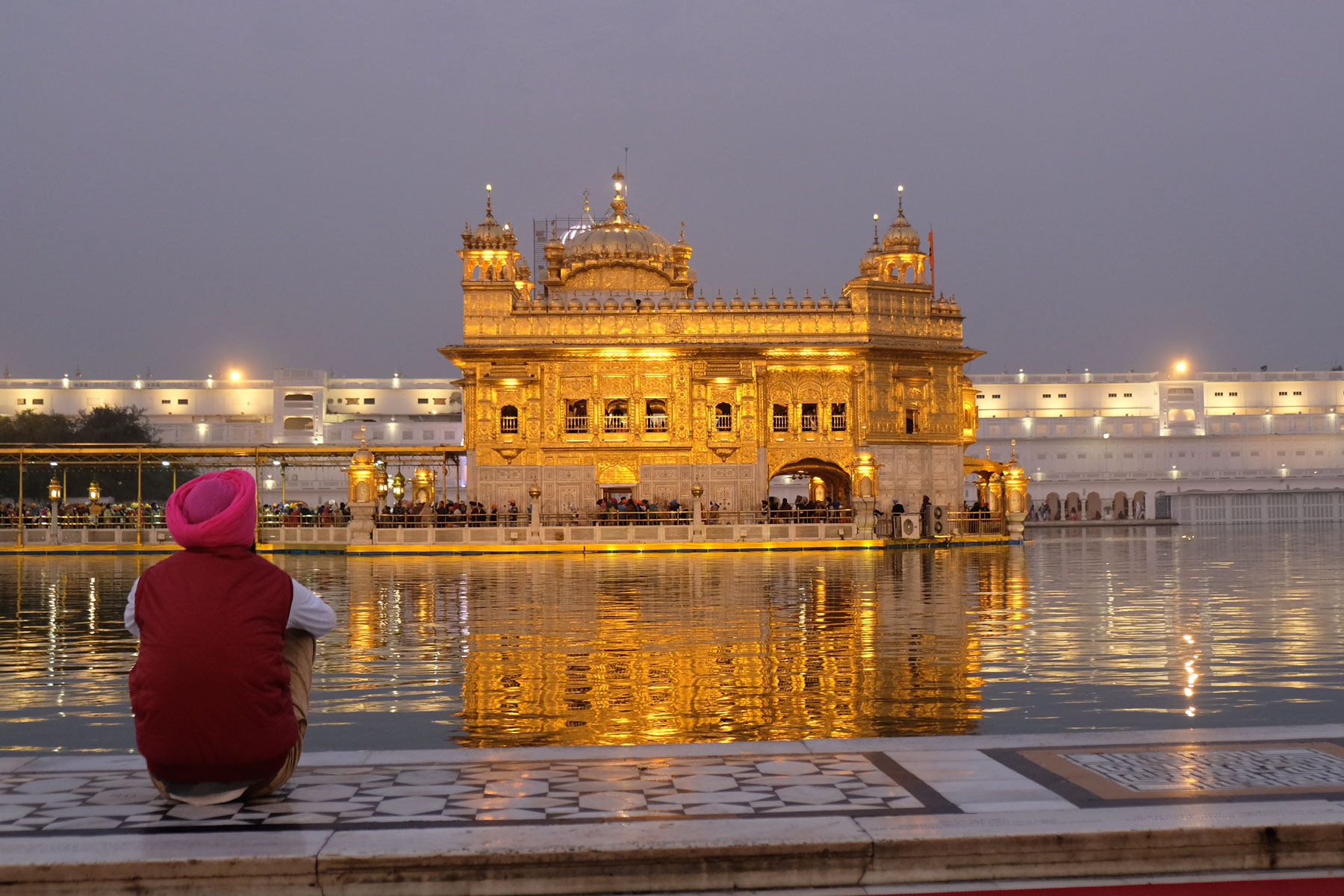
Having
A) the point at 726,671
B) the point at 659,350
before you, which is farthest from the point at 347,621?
the point at 659,350

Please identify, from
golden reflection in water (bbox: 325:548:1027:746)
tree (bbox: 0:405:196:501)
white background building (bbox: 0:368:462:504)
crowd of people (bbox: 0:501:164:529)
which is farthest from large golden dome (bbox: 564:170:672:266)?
white background building (bbox: 0:368:462:504)

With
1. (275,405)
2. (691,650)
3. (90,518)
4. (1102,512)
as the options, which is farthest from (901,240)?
(275,405)

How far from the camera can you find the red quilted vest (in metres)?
5.44

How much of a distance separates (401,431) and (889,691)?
85.4 meters

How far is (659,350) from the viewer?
4075 centimetres

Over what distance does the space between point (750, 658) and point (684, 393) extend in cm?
2993

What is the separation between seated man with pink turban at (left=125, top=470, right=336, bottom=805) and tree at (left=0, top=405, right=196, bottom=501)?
59.1 m

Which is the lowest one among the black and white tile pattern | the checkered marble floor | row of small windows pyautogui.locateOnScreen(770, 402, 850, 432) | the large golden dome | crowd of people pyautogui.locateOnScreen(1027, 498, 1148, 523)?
crowd of people pyautogui.locateOnScreen(1027, 498, 1148, 523)

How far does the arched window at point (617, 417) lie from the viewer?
4097 cm

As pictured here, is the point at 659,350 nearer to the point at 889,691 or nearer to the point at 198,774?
the point at 889,691

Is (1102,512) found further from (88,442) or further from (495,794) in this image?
(495,794)

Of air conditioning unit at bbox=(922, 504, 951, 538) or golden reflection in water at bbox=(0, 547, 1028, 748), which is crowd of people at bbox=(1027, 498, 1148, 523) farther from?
golden reflection in water at bbox=(0, 547, 1028, 748)

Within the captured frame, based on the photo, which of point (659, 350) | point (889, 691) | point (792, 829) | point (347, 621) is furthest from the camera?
point (659, 350)

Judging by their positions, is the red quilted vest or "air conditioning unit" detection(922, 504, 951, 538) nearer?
the red quilted vest
